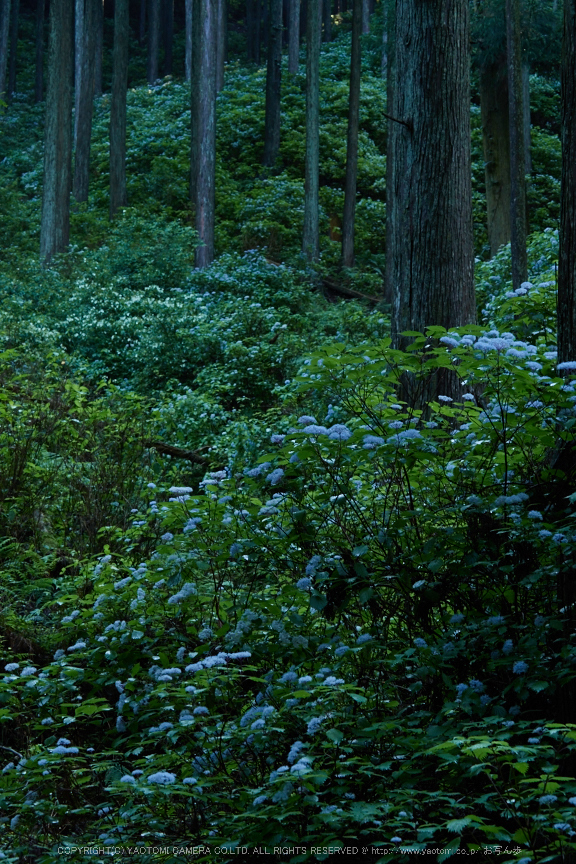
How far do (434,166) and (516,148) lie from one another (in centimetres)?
556

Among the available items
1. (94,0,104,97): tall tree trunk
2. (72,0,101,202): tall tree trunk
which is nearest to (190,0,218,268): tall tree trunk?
(72,0,101,202): tall tree trunk

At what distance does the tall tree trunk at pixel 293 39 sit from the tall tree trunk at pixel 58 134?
15926 mm

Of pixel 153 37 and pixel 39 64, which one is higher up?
pixel 153 37

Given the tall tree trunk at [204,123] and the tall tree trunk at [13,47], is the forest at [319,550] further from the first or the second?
the tall tree trunk at [13,47]

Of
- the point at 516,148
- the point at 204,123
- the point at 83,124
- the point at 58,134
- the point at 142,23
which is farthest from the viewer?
the point at 142,23

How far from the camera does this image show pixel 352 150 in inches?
831

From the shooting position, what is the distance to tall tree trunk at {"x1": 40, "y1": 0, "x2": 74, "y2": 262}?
16688mm

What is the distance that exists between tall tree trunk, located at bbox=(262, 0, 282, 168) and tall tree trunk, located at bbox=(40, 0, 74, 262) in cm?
825

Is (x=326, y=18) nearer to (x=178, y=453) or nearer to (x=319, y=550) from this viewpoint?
(x=178, y=453)

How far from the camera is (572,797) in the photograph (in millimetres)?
2047

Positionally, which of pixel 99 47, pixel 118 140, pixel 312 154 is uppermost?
pixel 99 47

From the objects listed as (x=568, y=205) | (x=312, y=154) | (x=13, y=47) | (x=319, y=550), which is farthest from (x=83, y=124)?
(x=319, y=550)

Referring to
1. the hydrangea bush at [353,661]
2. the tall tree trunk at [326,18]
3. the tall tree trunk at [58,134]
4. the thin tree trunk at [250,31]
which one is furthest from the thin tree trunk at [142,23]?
the hydrangea bush at [353,661]

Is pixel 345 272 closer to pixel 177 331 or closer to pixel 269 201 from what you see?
pixel 269 201
